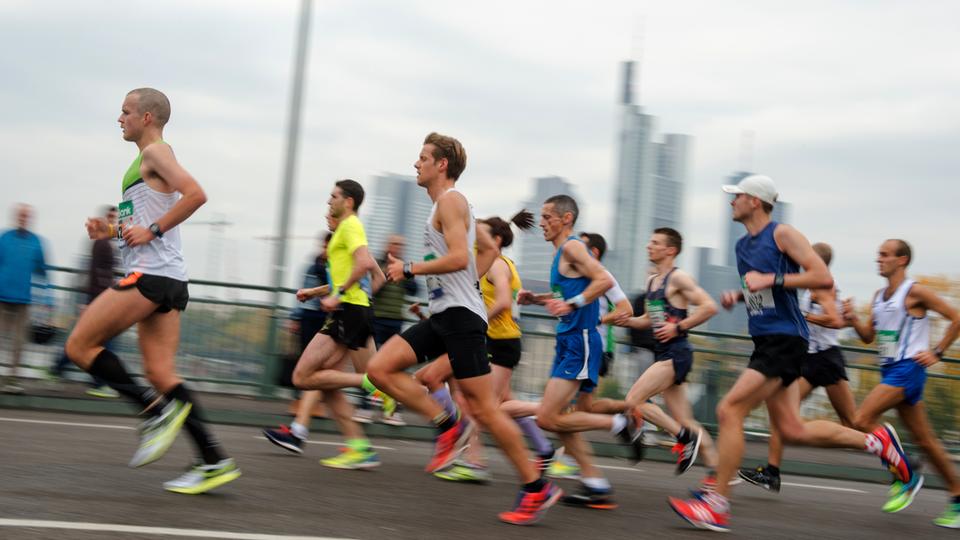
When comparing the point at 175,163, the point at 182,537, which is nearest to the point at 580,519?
the point at 182,537

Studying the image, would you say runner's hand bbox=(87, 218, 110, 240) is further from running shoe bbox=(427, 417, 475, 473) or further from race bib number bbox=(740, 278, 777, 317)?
Result: race bib number bbox=(740, 278, 777, 317)

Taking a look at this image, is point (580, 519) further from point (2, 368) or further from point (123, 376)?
point (2, 368)

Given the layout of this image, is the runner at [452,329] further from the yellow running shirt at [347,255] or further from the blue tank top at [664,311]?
the blue tank top at [664,311]

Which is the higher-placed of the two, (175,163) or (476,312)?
(175,163)

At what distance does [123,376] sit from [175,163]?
43.7 inches

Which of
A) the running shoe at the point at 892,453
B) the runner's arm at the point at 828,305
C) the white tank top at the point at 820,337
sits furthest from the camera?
the white tank top at the point at 820,337

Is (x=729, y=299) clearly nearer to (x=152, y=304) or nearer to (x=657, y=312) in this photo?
(x=657, y=312)

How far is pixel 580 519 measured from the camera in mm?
6465

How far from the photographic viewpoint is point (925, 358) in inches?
312

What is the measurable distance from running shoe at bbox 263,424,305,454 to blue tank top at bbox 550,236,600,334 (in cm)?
216

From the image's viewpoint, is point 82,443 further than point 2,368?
No

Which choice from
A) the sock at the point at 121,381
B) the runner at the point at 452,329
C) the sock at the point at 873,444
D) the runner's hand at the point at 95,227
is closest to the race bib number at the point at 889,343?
the sock at the point at 873,444

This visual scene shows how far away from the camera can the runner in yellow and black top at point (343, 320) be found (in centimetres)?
805

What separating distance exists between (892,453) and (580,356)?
7.28ft
